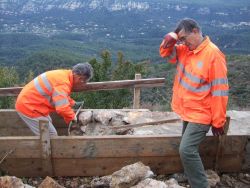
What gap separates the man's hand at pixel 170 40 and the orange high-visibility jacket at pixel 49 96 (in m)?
1.35

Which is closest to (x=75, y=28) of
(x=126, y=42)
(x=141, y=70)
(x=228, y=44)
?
(x=126, y=42)

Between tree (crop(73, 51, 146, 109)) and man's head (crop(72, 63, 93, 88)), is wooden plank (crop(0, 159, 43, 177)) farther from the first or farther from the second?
tree (crop(73, 51, 146, 109))

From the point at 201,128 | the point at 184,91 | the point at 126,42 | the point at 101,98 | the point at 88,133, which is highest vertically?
the point at 184,91

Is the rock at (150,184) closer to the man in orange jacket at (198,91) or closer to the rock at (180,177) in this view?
the man in orange jacket at (198,91)

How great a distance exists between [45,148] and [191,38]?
2113 millimetres

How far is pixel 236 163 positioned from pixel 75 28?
491ft

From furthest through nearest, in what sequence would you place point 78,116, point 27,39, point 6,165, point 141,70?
1. point 27,39
2. point 141,70
3. point 78,116
4. point 6,165

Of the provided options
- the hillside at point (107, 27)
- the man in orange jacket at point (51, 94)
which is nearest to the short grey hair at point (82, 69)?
the man in orange jacket at point (51, 94)

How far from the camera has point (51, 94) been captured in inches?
202

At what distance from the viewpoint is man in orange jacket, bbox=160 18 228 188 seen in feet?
13.5

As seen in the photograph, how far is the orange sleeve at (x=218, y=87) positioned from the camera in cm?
409

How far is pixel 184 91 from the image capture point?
4426mm

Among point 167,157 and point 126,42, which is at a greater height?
point 167,157

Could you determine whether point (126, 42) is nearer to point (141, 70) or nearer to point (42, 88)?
point (141, 70)
